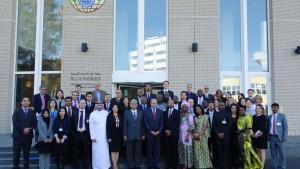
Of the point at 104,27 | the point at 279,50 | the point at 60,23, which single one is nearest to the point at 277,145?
the point at 279,50

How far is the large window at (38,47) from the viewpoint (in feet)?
49.7

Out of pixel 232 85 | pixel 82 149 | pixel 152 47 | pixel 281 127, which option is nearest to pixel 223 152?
pixel 281 127

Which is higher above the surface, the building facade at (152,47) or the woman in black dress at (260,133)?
the building facade at (152,47)

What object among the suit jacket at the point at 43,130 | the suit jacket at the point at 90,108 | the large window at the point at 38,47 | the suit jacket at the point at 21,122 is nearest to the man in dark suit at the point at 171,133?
the suit jacket at the point at 90,108

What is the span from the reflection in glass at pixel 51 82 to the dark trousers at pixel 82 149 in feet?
16.0

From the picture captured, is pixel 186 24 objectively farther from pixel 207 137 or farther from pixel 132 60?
pixel 207 137

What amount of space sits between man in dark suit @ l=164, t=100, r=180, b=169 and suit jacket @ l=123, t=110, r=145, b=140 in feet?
2.16

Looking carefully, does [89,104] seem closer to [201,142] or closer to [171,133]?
[171,133]

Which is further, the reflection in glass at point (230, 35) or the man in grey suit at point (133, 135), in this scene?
the reflection in glass at point (230, 35)

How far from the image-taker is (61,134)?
10227mm

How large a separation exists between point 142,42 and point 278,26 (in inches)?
203

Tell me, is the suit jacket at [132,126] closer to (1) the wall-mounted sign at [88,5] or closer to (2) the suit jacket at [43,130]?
(2) the suit jacket at [43,130]

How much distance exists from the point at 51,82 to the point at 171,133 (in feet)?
21.2

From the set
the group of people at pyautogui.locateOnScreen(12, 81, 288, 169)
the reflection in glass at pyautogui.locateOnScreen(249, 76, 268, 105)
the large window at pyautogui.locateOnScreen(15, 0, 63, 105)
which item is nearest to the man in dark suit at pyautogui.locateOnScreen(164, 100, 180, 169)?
the group of people at pyautogui.locateOnScreen(12, 81, 288, 169)
